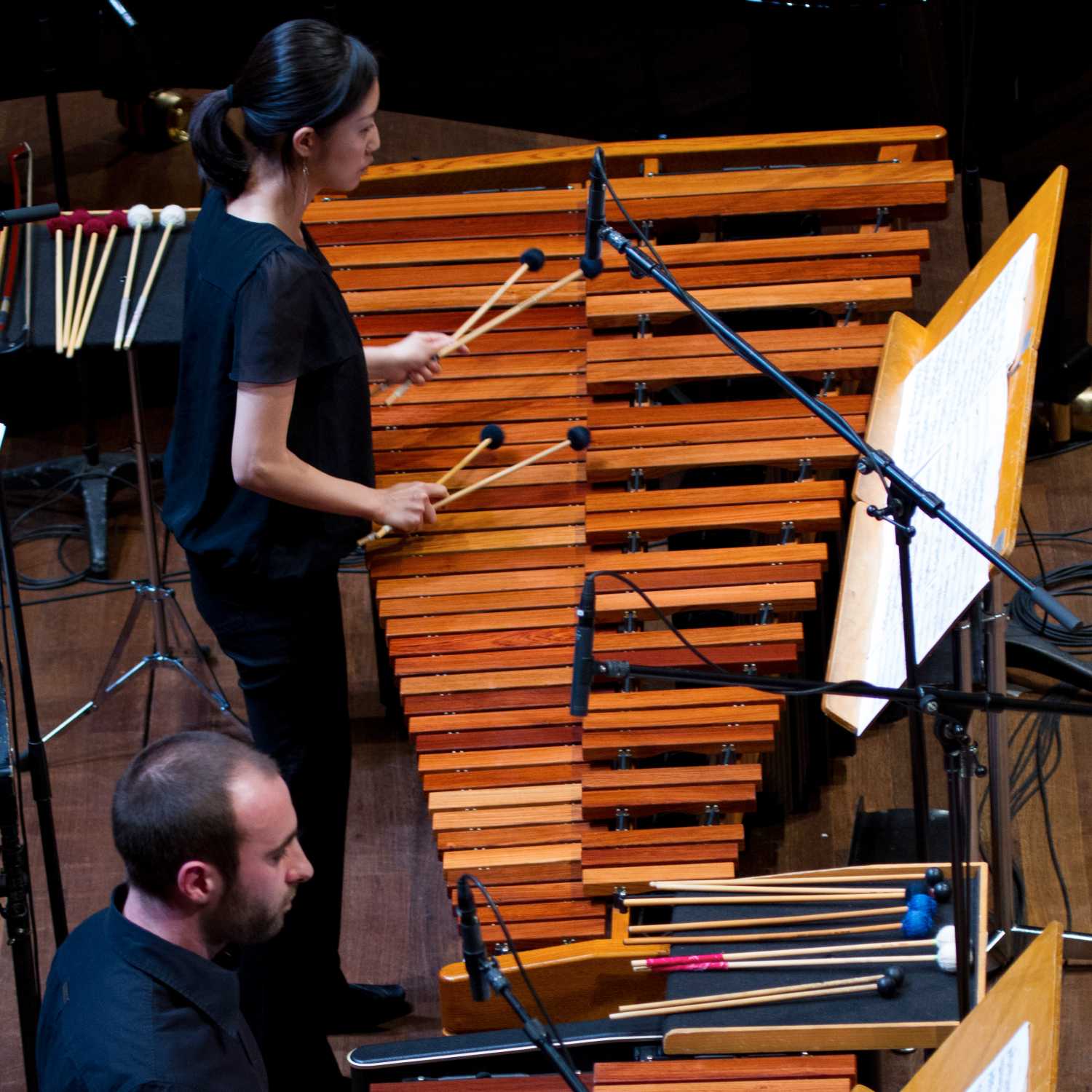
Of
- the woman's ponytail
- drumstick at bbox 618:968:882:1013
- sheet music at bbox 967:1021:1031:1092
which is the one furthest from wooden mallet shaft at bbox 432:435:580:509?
sheet music at bbox 967:1021:1031:1092

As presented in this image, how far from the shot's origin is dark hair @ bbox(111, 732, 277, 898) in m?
2.14

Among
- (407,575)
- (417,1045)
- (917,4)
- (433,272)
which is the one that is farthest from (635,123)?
(417,1045)

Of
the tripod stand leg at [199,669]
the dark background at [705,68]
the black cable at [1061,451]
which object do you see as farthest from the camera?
the black cable at [1061,451]

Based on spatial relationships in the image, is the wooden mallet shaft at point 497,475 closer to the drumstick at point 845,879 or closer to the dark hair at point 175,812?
the drumstick at point 845,879

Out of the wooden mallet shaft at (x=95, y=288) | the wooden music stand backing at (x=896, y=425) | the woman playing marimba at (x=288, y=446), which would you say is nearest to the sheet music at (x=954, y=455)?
the wooden music stand backing at (x=896, y=425)

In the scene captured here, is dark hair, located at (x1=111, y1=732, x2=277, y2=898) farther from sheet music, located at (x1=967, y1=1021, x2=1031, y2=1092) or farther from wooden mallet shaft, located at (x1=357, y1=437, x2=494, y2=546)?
wooden mallet shaft, located at (x1=357, y1=437, x2=494, y2=546)

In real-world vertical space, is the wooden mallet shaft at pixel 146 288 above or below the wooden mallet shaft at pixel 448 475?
above

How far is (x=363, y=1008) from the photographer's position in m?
3.63

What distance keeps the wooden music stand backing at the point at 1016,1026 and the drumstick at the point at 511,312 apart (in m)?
1.92

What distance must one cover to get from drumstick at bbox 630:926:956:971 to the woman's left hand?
1347 millimetres

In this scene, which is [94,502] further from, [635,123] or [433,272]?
[635,123]

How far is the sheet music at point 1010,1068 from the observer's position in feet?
5.92

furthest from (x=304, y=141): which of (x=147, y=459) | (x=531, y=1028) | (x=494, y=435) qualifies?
(x=147, y=459)

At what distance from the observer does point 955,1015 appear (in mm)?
2582
